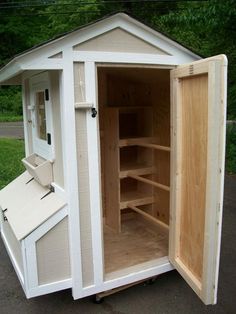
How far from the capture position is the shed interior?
3168 millimetres

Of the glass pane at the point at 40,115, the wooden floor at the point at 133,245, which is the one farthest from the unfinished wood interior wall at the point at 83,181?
the glass pane at the point at 40,115

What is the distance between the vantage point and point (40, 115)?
2893mm

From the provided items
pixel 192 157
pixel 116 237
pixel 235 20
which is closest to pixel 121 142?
pixel 116 237

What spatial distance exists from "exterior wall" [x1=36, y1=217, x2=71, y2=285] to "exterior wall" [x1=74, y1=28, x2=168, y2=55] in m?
1.18

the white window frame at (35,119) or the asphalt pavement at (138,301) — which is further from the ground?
the white window frame at (35,119)

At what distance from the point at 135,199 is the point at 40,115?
1369 millimetres

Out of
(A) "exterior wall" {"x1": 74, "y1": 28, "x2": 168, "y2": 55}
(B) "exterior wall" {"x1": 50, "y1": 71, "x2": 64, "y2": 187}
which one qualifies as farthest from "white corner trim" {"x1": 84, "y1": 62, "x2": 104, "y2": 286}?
(B) "exterior wall" {"x1": 50, "y1": 71, "x2": 64, "y2": 187}

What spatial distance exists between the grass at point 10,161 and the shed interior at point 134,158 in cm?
269

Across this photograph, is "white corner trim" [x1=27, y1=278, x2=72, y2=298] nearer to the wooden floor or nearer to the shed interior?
the wooden floor

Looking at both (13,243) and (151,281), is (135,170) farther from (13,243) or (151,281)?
(13,243)

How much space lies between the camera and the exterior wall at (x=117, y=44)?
2.13m

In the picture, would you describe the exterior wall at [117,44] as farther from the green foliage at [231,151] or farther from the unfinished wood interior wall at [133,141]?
the green foliage at [231,151]

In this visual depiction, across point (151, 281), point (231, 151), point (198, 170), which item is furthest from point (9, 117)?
point (198, 170)

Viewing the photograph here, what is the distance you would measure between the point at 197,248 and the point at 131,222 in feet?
5.04
